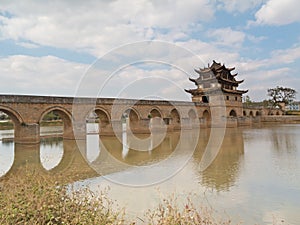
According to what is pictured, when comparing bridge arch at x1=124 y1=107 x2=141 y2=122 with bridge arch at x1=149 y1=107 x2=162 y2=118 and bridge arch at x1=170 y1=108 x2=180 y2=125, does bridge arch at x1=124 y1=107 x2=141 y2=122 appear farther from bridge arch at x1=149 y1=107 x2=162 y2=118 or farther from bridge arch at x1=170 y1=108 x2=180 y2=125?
bridge arch at x1=170 y1=108 x2=180 y2=125

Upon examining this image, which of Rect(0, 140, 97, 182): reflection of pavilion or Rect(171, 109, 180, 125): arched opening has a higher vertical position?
Rect(171, 109, 180, 125): arched opening

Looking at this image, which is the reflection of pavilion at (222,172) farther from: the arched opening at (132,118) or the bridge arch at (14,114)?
the arched opening at (132,118)

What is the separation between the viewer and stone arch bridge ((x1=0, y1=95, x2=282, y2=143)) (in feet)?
49.1

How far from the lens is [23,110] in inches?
593

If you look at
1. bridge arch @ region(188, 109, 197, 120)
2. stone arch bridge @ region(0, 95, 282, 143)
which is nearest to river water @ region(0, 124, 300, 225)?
stone arch bridge @ region(0, 95, 282, 143)

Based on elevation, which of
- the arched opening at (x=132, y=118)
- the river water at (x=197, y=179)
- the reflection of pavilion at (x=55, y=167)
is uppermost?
the arched opening at (x=132, y=118)

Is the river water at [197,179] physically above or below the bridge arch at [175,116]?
below

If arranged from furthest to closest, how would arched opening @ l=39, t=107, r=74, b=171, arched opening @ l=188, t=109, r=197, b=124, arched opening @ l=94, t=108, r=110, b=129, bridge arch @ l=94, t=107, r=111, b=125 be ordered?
arched opening @ l=188, t=109, r=197, b=124
arched opening @ l=94, t=108, r=110, b=129
bridge arch @ l=94, t=107, r=111, b=125
arched opening @ l=39, t=107, r=74, b=171

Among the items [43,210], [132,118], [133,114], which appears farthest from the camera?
[132,118]

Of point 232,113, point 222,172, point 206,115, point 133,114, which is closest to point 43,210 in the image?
point 222,172

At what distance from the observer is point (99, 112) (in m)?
19.3

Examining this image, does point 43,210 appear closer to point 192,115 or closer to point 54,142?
point 54,142

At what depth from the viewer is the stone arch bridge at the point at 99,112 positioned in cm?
1498

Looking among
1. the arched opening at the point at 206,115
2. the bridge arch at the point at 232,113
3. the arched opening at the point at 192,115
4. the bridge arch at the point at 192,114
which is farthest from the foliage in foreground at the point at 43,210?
the bridge arch at the point at 232,113
